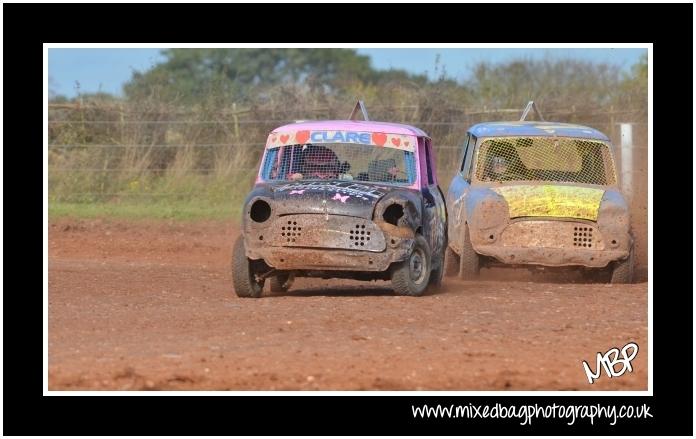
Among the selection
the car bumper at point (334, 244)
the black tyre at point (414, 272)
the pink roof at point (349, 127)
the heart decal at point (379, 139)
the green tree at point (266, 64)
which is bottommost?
the black tyre at point (414, 272)

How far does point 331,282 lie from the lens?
14164 mm

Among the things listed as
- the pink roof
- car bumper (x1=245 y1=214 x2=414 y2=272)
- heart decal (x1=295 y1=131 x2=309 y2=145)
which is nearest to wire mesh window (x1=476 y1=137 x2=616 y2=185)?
the pink roof

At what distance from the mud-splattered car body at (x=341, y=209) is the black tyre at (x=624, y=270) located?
1.84 metres

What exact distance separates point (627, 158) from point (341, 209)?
1239 centimetres

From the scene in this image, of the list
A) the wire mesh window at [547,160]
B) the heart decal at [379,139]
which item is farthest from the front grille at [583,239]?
the heart decal at [379,139]

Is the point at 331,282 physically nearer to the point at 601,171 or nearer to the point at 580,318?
the point at 601,171

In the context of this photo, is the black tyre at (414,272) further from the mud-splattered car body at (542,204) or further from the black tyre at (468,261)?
the black tyre at (468,261)

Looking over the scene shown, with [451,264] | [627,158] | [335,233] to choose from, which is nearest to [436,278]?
[335,233]

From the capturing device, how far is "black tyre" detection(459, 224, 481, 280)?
527 inches

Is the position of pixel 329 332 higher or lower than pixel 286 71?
lower

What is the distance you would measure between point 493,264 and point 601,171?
5.06ft

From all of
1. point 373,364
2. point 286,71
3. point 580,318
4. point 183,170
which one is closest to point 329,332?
point 373,364

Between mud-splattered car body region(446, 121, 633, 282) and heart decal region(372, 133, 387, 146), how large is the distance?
1.27m

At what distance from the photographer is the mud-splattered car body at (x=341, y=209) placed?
11.2m
